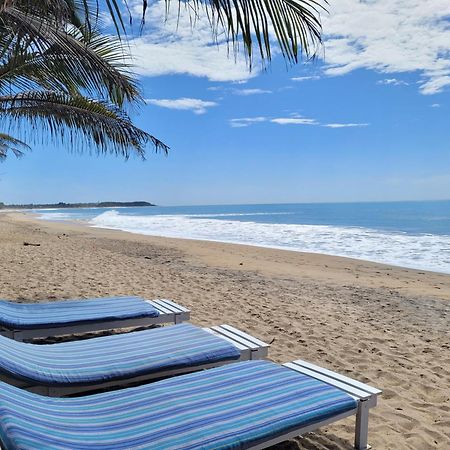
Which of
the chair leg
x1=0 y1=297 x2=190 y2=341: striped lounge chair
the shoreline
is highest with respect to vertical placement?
x1=0 y1=297 x2=190 y2=341: striped lounge chair

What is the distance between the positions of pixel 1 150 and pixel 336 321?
11730 mm

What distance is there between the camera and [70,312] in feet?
13.6

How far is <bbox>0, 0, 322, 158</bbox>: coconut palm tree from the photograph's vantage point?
7.13 feet

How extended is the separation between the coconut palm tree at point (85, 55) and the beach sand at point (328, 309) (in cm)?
228

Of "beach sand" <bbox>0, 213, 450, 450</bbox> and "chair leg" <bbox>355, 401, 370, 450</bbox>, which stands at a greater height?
"chair leg" <bbox>355, 401, 370, 450</bbox>

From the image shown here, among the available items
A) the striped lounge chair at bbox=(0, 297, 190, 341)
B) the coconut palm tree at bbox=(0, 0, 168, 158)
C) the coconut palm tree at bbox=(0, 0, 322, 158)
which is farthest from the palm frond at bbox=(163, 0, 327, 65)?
the striped lounge chair at bbox=(0, 297, 190, 341)

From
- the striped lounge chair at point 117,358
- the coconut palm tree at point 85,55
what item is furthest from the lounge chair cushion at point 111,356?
the coconut palm tree at point 85,55

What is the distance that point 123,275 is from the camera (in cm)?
820

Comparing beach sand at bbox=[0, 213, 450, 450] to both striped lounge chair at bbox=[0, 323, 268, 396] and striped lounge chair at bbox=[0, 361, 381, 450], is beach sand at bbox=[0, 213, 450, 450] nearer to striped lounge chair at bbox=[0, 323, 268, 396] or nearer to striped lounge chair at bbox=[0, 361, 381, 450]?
striped lounge chair at bbox=[0, 361, 381, 450]

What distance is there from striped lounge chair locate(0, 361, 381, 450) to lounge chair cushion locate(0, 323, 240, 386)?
35cm

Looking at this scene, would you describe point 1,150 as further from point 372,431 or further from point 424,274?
point 372,431

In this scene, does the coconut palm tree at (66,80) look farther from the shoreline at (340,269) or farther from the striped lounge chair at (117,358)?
the shoreline at (340,269)

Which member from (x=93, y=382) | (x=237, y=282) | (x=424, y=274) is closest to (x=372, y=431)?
(x=93, y=382)

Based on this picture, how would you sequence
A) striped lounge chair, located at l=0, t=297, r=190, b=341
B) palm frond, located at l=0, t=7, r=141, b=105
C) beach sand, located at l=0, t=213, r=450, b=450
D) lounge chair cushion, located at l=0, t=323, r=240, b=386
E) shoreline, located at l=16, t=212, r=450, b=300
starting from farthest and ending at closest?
shoreline, located at l=16, t=212, r=450, b=300
striped lounge chair, located at l=0, t=297, r=190, b=341
palm frond, located at l=0, t=7, r=141, b=105
beach sand, located at l=0, t=213, r=450, b=450
lounge chair cushion, located at l=0, t=323, r=240, b=386
